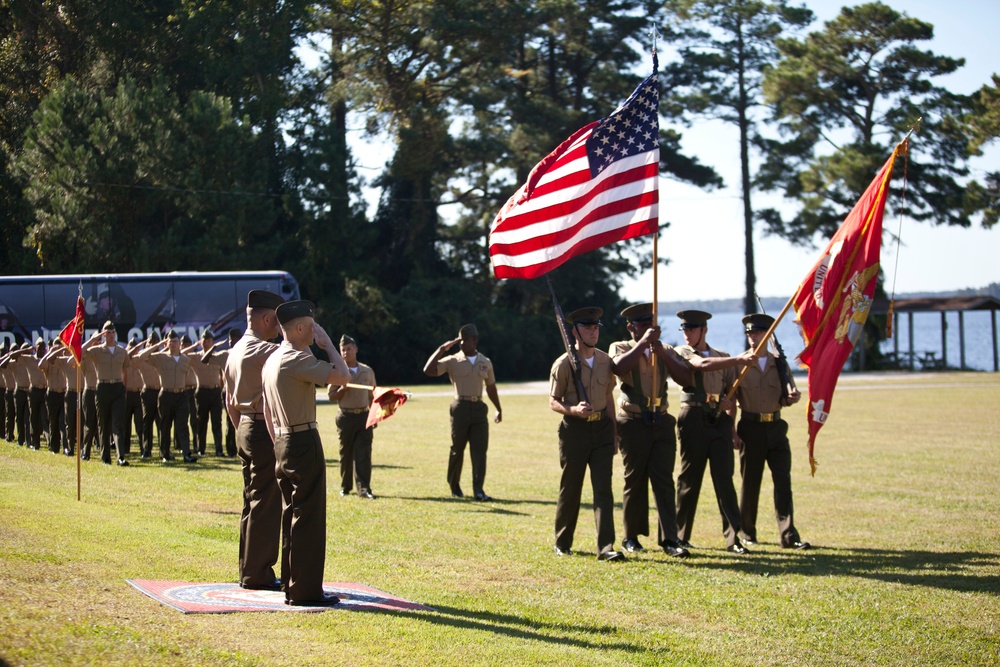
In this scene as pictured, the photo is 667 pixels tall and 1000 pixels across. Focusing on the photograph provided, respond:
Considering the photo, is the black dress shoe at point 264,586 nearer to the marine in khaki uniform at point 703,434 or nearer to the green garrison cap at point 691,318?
the marine in khaki uniform at point 703,434

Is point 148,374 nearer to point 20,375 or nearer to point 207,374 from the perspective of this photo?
point 207,374

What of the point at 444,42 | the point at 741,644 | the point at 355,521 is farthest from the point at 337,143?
the point at 741,644

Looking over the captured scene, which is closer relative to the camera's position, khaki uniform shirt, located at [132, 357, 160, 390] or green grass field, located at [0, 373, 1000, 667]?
green grass field, located at [0, 373, 1000, 667]

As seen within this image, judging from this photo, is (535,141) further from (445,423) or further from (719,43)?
(445,423)

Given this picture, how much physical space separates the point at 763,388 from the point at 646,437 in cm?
142

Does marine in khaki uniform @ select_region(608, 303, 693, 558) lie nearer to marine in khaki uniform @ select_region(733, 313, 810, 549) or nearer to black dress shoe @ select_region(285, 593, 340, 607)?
marine in khaki uniform @ select_region(733, 313, 810, 549)

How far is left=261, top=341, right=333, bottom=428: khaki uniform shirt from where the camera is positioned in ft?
24.8

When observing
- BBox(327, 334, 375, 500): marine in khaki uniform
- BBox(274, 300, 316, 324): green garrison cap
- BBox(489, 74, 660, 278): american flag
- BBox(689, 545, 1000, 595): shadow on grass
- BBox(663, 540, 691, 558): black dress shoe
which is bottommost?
BBox(689, 545, 1000, 595): shadow on grass

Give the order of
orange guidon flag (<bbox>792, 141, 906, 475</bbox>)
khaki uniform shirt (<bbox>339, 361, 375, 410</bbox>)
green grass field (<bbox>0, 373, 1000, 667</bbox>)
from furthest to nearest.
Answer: khaki uniform shirt (<bbox>339, 361, 375, 410</bbox>) < orange guidon flag (<bbox>792, 141, 906, 475</bbox>) < green grass field (<bbox>0, 373, 1000, 667</bbox>)

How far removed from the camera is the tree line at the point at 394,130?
141ft

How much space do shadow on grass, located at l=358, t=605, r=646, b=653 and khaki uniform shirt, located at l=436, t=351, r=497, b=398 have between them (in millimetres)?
6931

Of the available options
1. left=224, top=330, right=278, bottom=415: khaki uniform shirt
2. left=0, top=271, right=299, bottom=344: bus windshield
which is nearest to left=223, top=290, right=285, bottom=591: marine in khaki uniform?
left=224, top=330, right=278, bottom=415: khaki uniform shirt

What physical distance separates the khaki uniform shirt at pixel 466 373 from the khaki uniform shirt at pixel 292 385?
7.01 metres

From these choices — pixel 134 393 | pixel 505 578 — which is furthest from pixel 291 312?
pixel 134 393
